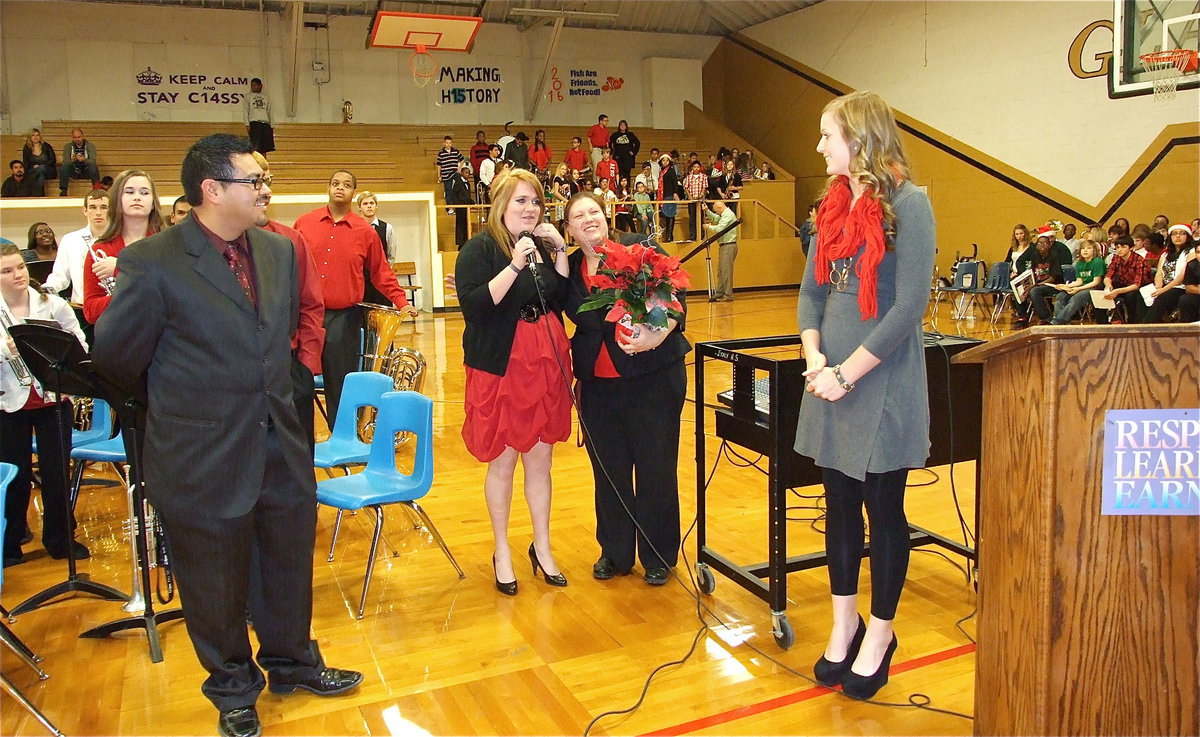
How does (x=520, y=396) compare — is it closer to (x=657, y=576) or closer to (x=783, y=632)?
(x=657, y=576)

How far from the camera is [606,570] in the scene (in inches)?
140

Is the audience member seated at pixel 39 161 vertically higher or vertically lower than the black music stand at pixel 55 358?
higher

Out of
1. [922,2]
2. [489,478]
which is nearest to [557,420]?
[489,478]

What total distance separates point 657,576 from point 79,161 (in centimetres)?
1409

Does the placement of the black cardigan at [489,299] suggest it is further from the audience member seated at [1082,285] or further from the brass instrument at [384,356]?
the audience member seated at [1082,285]

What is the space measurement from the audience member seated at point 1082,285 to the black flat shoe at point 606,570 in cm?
853

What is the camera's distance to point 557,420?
11.2ft

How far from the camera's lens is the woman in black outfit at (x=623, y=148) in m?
17.4

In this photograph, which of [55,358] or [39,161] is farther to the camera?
[39,161]

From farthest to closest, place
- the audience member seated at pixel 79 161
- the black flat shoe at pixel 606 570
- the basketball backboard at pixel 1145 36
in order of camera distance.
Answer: the audience member seated at pixel 79 161, the basketball backboard at pixel 1145 36, the black flat shoe at pixel 606 570

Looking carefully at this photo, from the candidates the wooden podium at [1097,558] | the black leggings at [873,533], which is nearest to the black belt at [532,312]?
the black leggings at [873,533]

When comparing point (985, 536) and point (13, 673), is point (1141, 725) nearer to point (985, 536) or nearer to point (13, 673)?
point (985, 536)

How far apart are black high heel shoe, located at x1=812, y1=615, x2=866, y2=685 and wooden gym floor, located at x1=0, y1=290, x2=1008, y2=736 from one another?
50 mm

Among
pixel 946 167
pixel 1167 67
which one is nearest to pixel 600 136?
pixel 946 167
